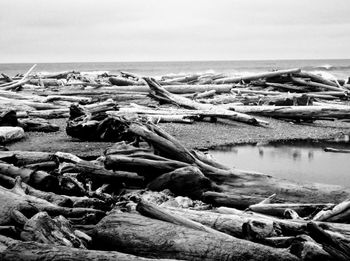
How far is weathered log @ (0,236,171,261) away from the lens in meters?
3.21

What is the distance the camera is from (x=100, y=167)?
6.77 m

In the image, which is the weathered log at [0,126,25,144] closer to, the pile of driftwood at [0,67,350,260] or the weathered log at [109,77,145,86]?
the pile of driftwood at [0,67,350,260]

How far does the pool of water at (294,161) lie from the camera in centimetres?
794

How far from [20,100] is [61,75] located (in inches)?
556

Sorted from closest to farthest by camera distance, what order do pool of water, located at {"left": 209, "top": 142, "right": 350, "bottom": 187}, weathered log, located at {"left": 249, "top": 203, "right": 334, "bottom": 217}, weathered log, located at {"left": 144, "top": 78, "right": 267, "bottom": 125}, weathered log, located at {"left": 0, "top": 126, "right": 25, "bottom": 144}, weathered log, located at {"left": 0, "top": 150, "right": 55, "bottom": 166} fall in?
1. weathered log, located at {"left": 249, "top": 203, "right": 334, "bottom": 217}
2. weathered log, located at {"left": 0, "top": 150, "right": 55, "bottom": 166}
3. pool of water, located at {"left": 209, "top": 142, "right": 350, "bottom": 187}
4. weathered log, located at {"left": 0, "top": 126, "right": 25, "bottom": 144}
5. weathered log, located at {"left": 144, "top": 78, "right": 267, "bottom": 125}

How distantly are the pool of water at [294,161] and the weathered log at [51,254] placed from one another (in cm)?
499

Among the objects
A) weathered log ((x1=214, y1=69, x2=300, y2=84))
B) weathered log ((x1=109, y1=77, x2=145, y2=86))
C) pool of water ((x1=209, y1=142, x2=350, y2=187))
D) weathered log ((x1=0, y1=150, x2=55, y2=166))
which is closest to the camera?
weathered log ((x1=0, y1=150, x2=55, y2=166))

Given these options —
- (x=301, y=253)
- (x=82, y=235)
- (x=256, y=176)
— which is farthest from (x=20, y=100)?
(x=301, y=253)

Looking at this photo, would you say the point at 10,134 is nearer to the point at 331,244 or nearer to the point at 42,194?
the point at 42,194

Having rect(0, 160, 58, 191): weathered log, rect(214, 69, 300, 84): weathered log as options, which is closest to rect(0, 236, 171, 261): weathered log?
rect(0, 160, 58, 191): weathered log

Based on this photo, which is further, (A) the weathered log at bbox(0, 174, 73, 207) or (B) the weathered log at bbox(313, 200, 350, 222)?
(A) the weathered log at bbox(0, 174, 73, 207)

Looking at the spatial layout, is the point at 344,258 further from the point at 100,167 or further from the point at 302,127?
the point at 302,127

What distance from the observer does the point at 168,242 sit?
3750mm

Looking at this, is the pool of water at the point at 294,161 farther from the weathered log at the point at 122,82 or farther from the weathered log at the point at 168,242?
the weathered log at the point at 122,82
